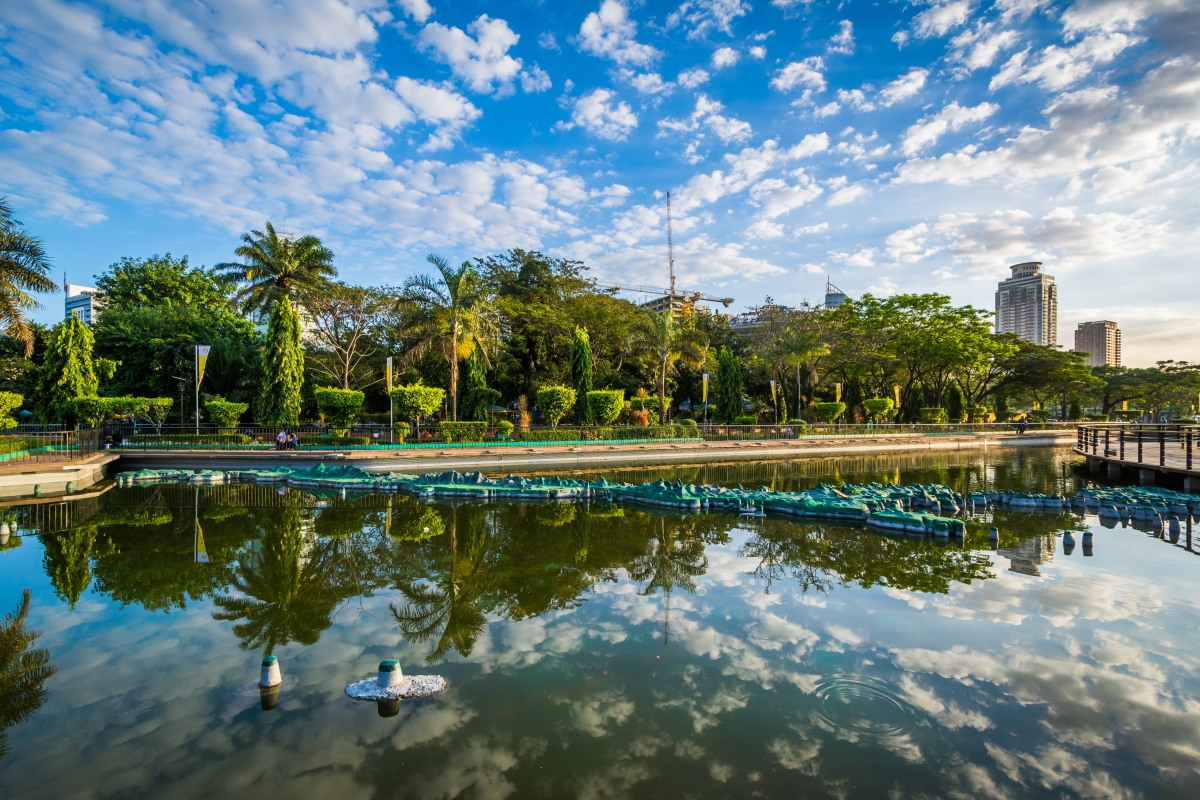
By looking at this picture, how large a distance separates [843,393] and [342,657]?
5533cm

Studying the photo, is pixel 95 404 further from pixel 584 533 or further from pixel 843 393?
pixel 843 393

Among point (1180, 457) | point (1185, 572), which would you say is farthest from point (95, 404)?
point (1180, 457)

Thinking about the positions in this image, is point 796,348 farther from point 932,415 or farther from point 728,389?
point 932,415

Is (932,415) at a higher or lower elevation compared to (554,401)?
lower

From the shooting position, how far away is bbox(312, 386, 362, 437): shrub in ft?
91.8

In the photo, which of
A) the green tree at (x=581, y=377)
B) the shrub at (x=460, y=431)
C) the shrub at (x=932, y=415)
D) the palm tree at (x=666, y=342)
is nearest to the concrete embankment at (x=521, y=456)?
the shrub at (x=460, y=431)

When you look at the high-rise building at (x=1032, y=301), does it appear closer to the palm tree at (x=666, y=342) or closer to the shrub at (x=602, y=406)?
the palm tree at (x=666, y=342)

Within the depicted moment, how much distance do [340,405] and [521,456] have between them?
894cm

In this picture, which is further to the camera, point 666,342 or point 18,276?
point 666,342

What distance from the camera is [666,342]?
37906 millimetres

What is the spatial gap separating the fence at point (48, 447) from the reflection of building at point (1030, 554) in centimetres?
2853

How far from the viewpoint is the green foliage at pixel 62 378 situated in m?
28.2

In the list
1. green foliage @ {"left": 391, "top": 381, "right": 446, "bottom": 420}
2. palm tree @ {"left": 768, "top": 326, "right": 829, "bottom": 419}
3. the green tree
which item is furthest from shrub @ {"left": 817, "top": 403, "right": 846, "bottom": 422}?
green foliage @ {"left": 391, "top": 381, "right": 446, "bottom": 420}

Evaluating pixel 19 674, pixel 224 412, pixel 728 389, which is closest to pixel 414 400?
pixel 224 412
